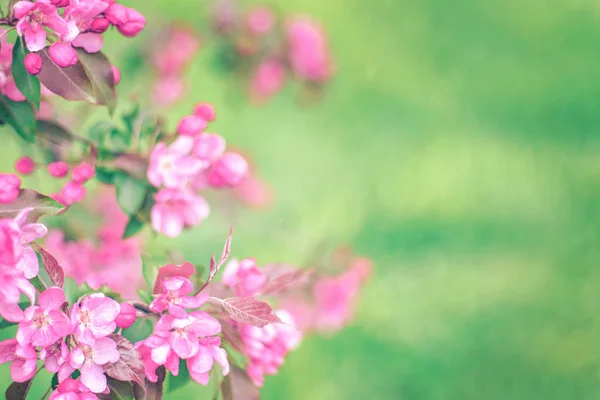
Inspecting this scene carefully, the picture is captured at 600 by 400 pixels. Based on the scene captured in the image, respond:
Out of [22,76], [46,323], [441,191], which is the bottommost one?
[441,191]

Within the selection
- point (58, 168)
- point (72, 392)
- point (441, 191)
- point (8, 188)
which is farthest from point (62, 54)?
point (441, 191)

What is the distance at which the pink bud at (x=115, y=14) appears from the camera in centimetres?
93

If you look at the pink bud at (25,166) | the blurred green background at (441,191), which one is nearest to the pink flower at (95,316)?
the pink bud at (25,166)

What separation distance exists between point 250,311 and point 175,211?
31cm

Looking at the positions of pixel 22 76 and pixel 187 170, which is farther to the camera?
pixel 187 170

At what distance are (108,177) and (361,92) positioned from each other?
2.32 metres

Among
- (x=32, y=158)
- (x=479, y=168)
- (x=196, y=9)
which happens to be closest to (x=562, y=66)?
(x=479, y=168)

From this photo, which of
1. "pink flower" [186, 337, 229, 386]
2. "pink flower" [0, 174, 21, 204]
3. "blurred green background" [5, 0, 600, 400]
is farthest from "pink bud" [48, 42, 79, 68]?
"blurred green background" [5, 0, 600, 400]

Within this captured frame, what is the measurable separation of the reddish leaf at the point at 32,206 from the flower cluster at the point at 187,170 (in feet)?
0.74

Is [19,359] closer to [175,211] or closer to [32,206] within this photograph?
[32,206]

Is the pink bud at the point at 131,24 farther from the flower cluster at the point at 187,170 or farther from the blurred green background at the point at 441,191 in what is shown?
the blurred green background at the point at 441,191

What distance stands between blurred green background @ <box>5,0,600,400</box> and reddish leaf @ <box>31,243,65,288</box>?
3.17 feet

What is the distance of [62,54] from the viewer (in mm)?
877

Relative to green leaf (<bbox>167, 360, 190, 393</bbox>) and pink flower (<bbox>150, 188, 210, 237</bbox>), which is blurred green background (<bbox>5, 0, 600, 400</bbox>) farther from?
green leaf (<bbox>167, 360, 190, 393</bbox>)
